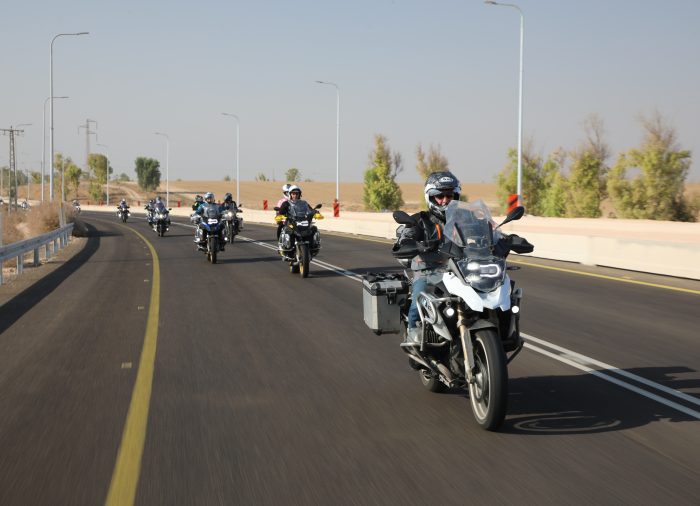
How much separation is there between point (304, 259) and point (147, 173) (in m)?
181

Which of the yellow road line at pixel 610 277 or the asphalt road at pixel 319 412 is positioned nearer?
the asphalt road at pixel 319 412

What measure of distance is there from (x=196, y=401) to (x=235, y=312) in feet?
19.5

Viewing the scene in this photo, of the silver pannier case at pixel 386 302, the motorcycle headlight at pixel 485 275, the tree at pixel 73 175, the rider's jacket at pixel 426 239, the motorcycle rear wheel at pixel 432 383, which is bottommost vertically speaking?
the motorcycle rear wheel at pixel 432 383

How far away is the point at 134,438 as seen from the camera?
6.07 metres

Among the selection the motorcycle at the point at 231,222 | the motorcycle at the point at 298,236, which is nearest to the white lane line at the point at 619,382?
the motorcycle at the point at 298,236

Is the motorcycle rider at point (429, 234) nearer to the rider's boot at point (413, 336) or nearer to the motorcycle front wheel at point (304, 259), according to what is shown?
the rider's boot at point (413, 336)

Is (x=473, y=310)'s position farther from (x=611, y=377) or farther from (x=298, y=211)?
(x=298, y=211)

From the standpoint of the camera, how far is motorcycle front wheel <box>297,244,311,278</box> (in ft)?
61.6

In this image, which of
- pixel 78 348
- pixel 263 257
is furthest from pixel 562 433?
pixel 263 257

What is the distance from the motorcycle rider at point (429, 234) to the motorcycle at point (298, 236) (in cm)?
1193

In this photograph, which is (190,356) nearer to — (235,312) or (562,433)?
(235,312)

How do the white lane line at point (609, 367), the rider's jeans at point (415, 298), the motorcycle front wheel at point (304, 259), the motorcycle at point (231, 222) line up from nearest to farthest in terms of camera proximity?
the rider's jeans at point (415, 298)
the white lane line at point (609, 367)
the motorcycle front wheel at point (304, 259)
the motorcycle at point (231, 222)

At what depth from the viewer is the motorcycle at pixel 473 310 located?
598 centimetres

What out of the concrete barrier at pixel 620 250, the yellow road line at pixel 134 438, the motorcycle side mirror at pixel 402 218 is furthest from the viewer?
the concrete barrier at pixel 620 250
